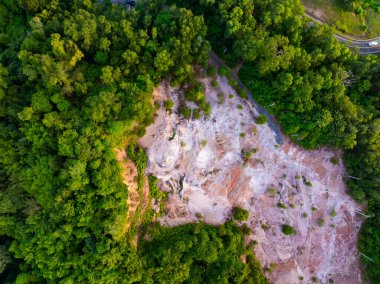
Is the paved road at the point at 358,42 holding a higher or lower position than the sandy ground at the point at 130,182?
higher

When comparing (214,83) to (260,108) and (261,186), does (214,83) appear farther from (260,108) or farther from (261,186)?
(261,186)

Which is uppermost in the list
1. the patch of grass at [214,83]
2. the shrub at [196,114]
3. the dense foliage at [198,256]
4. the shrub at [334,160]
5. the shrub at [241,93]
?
the patch of grass at [214,83]

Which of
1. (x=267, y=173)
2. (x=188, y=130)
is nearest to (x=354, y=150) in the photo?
(x=267, y=173)

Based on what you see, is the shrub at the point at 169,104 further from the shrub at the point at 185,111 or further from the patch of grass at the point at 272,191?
the patch of grass at the point at 272,191

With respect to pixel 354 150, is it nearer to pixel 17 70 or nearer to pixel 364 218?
pixel 364 218

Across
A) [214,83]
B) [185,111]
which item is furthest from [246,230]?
[214,83]

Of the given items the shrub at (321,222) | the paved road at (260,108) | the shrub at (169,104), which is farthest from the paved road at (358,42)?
the shrub at (169,104)

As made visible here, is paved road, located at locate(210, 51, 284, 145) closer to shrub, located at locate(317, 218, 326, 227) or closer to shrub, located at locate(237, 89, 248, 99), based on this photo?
shrub, located at locate(237, 89, 248, 99)

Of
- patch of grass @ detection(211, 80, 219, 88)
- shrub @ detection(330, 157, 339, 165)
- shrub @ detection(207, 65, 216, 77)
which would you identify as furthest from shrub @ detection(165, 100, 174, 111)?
shrub @ detection(330, 157, 339, 165)
